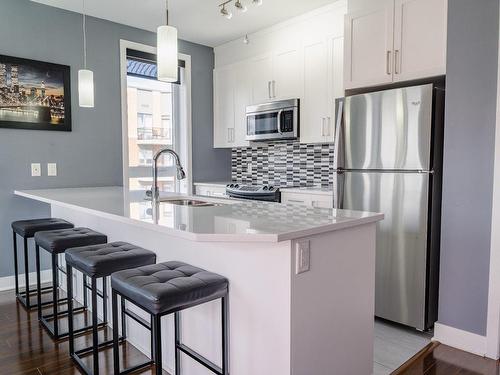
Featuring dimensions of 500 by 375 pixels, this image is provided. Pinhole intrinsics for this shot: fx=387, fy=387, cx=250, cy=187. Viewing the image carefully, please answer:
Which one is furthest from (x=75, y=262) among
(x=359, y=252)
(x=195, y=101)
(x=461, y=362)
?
(x=195, y=101)

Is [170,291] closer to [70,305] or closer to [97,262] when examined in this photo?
[97,262]

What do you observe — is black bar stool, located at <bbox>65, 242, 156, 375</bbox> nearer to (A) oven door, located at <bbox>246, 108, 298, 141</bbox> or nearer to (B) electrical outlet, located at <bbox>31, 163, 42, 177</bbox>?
(B) electrical outlet, located at <bbox>31, 163, 42, 177</bbox>

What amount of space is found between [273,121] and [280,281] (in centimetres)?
278

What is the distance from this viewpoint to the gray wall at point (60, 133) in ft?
11.3

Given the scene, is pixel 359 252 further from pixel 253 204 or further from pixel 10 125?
pixel 10 125

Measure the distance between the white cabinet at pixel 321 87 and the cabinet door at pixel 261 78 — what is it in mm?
490

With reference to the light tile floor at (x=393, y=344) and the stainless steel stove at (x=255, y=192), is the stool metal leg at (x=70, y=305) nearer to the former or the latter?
the light tile floor at (x=393, y=344)

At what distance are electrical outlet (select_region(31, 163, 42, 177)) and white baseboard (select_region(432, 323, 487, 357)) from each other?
3508 millimetres

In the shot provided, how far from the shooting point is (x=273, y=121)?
161 inches

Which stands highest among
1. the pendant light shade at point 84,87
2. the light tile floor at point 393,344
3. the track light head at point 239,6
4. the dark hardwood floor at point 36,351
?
the track light head at point 239,6

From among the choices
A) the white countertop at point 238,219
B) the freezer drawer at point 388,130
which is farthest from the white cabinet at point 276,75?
the white countertop at point 238,219

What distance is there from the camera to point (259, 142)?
14.7 feet

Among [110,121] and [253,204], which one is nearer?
[253,204]

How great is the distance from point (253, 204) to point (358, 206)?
1.05 metres
